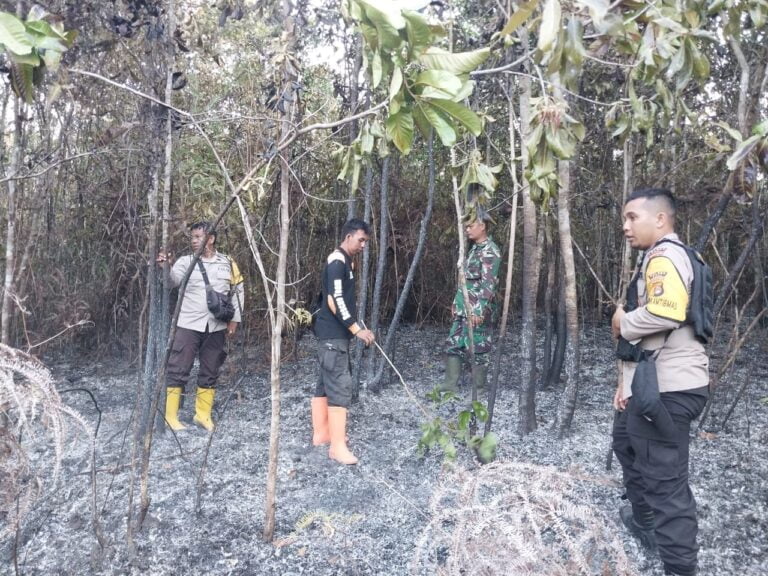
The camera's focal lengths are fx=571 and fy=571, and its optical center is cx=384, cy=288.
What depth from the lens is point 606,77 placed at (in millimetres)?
4633

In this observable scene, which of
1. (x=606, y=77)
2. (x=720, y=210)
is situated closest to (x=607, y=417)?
(x=720, y=210)

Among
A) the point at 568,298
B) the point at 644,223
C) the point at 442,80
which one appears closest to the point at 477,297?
the point at 568,298

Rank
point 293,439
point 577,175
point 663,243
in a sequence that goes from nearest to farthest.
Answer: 1. point 663,243
2. point 293,439
3. point 577,175

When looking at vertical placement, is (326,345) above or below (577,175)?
below

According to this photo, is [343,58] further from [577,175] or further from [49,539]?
[49,539]

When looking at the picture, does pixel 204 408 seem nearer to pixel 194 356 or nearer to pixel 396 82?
pixel 194 356

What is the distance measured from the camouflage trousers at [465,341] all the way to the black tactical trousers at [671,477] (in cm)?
240

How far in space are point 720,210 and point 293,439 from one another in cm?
307

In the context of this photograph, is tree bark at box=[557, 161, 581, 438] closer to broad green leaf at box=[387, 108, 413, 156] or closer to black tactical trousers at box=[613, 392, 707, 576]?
black tactical trousers at box=[613, 392, 707, 576]

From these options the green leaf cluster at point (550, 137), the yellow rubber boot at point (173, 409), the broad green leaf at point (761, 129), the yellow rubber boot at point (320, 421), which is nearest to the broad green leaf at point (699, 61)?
the broad green leaf at point (761, 129)

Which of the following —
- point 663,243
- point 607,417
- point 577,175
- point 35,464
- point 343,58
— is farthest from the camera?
Result: point 577,175

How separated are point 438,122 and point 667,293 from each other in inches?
51.9

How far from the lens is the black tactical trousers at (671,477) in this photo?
2287mm

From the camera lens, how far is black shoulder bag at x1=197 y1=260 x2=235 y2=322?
4129 mm
